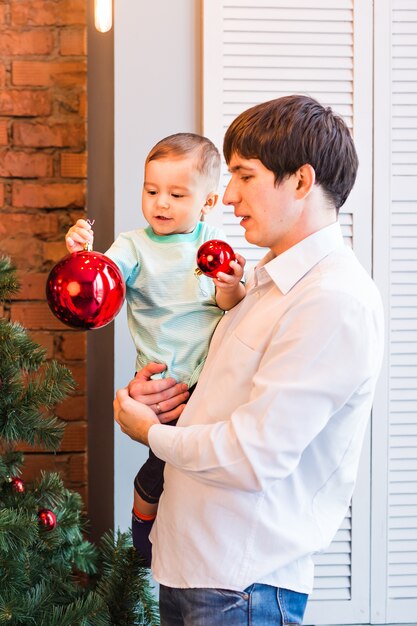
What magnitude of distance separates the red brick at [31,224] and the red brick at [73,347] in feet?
1.05

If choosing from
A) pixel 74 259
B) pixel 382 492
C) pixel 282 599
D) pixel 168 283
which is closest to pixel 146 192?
pixel 168 283

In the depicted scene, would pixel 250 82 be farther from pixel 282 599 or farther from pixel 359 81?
pixel 282 599

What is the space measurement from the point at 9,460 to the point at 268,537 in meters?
0.80

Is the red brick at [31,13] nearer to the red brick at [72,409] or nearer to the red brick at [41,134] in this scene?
the red brick at [41,134]

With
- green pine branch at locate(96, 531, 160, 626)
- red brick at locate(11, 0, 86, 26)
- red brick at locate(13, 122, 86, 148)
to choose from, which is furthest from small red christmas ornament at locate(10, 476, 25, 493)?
red brick at locate(11, 0, 86, 26)

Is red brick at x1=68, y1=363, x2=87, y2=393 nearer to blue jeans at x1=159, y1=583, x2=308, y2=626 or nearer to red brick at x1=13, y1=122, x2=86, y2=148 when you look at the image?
red brick at x1=13, y1=122, x2=86, y2=148

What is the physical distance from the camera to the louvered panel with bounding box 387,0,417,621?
225cm

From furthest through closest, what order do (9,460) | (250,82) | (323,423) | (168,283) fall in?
1. (250,82)
2. (9,460)
3. (168,283)
4. (323,423)

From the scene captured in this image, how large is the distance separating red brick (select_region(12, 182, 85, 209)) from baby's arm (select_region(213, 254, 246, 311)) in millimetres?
1205

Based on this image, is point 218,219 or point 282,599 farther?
point 218,219

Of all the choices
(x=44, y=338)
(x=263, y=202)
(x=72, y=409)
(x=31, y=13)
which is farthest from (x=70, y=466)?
(x=263, y=202)

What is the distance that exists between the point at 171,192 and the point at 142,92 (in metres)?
0.73

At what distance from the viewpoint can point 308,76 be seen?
2225mm

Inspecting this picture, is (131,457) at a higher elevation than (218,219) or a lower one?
lower
